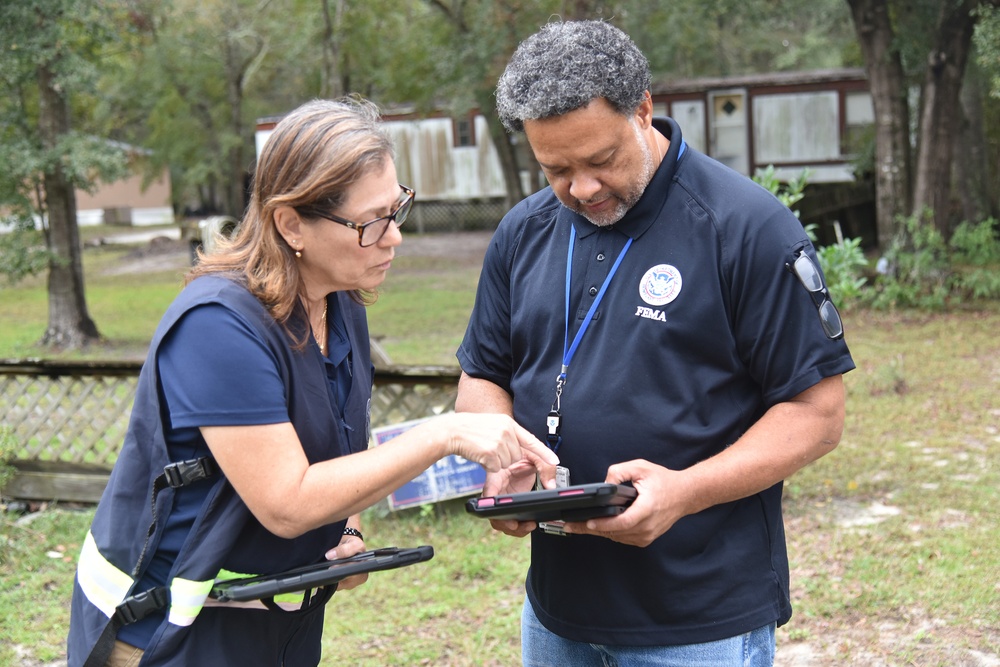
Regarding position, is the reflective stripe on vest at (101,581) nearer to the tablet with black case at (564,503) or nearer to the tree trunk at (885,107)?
the tablet with black case at (564,503)

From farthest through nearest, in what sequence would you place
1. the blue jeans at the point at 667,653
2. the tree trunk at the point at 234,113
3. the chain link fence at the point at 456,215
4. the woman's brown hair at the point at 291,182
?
the chain link fence at the point at 456,215, the tree trunk at the point at 234,113, the blue jeans at the point at 667,653, the woman's brown hair at the point at 291,182

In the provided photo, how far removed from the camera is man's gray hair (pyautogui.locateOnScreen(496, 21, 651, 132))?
2.09m

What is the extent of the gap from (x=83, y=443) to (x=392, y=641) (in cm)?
Answer: 307

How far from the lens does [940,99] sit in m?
14.3

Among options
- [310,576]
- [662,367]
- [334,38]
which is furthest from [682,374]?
[334,38]

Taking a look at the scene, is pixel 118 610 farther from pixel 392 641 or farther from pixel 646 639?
pixel 392 641

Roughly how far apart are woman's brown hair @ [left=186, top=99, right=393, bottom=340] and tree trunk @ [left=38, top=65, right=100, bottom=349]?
39.7 feet

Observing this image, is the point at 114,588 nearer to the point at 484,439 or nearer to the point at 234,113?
the point at 484,439

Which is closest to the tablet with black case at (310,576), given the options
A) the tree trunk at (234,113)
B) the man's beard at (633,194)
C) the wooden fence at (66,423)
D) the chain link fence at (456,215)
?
the man's beard at (633,194)

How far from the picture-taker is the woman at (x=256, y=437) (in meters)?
1.90

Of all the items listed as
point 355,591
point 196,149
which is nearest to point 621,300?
point 355,591

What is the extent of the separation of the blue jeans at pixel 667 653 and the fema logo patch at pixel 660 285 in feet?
2.43

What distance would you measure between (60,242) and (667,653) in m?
13.6

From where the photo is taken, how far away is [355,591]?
205 inches
